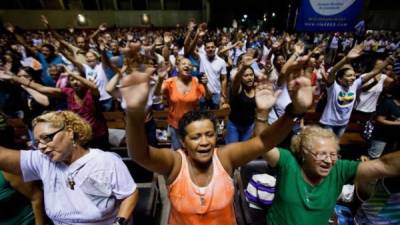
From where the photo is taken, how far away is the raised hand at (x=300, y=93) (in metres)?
1.47

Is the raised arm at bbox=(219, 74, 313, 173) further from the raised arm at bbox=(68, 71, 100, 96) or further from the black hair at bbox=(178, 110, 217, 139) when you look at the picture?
the raised arm at bbox=(68, 71, 100, 96)

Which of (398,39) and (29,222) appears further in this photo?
(398,39)

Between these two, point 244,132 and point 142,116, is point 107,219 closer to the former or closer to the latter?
point 142,116

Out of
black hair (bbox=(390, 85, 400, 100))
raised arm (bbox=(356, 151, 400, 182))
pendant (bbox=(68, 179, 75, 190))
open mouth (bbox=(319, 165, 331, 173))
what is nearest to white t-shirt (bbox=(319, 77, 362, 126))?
black hair (bbox=(390, 85, 400, 100))

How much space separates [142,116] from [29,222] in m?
1.60

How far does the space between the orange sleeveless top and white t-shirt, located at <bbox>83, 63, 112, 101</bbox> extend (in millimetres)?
3372

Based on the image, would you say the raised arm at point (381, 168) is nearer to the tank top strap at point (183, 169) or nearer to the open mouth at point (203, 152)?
the open mouth at point (203, 152)

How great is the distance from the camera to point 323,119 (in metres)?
3.79

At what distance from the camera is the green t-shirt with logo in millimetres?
1884

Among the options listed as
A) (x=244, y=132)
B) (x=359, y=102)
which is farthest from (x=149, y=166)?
(x=359, y=102)

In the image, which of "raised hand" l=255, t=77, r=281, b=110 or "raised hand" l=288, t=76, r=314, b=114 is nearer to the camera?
"raised hand" l=288, t=76, r=314, b=114

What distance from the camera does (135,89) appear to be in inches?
46.9

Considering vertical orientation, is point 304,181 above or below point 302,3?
below

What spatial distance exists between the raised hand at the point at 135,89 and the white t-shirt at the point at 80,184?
79 cm
